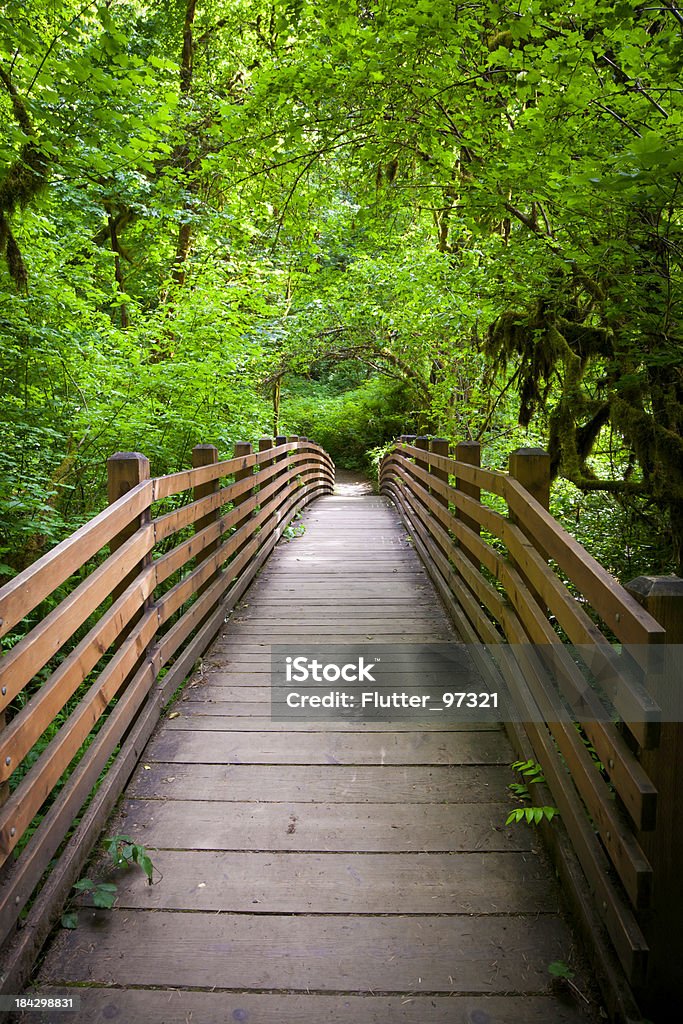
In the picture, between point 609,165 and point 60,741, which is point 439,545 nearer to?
point 609,165

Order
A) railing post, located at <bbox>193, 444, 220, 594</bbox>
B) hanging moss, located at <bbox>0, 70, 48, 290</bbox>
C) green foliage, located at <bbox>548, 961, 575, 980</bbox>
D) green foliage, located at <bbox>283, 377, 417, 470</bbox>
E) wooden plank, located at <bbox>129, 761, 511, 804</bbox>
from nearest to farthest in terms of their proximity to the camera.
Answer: green foliage, located at <bbox>548, 961, 575, 980</bbox> → wooden plank, located at <bbox>129, 761, 511, 804</bbox> → railing post, located at <bbox>193, 444, 220, 594</bbox> → hanging moss, located at <bbox>0, 70, 48, 290</bbox> → green foliage, located at <bbox>283, 377, 417, 470</bbox>

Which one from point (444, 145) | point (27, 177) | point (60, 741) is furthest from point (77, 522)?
point (444, 145)

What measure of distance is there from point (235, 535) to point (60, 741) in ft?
10.0

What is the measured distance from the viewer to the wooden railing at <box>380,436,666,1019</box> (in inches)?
65.3

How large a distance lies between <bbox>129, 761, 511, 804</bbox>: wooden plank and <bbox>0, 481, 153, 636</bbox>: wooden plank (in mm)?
1040

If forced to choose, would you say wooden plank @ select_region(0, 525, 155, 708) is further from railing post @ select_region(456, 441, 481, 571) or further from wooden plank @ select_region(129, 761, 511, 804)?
railing post @ select_region(456, 441, 481, 571)

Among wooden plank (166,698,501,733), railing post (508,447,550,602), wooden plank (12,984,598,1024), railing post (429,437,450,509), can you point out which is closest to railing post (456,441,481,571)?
railing post (429,437,450,509)

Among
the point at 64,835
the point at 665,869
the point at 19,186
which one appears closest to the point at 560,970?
the point at 665,869

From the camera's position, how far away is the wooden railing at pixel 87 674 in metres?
1.88

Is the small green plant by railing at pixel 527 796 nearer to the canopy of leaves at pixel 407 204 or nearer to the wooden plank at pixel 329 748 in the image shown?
the wooden plank at pixel 329 748

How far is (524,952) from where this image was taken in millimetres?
1950

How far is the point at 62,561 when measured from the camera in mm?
2250

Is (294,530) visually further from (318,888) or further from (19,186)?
(318,888)

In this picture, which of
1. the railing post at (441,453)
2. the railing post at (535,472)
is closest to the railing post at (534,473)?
the railing post at (535,472)
